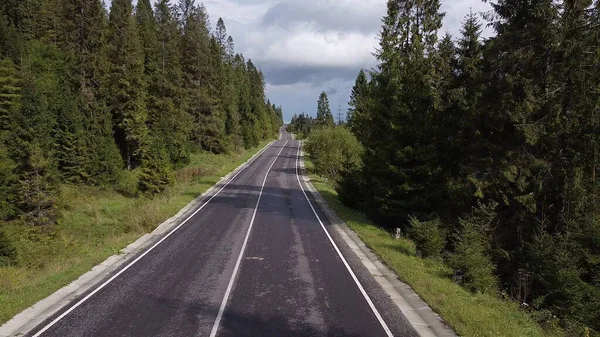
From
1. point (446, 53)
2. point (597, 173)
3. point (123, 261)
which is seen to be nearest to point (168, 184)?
point (123, 261)

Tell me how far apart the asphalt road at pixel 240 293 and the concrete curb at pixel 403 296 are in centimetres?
24

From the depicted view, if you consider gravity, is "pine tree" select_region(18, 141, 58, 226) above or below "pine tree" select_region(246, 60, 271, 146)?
below

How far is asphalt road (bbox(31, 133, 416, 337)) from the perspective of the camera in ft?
28.1

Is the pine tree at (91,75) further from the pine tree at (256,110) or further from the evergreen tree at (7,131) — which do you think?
the pine tree at (256,110)

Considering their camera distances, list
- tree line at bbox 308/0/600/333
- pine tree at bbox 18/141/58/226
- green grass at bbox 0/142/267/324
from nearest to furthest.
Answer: green grass at bbox 0/142/267/324, tree line at bbox 308/0/600/333, pine tree at bbox 18/141/58/226

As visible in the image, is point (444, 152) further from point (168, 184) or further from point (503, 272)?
point (168, 184)

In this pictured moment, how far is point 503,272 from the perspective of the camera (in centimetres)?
1592

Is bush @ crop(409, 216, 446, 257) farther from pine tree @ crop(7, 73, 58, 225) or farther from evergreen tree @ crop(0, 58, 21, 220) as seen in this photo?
evergreen tree @ crop(0, 58, 21, 220)

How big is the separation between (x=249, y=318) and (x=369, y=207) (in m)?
15.5

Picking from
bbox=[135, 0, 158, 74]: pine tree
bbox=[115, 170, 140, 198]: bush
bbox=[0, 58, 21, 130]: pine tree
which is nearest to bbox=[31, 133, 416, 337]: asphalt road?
bbox=[115, 170, 140, 198]: bush

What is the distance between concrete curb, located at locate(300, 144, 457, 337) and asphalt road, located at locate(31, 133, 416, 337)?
0.24 m

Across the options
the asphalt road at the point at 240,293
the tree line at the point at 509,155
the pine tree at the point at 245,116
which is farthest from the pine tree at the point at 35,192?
the pine tree at the point at 245,116

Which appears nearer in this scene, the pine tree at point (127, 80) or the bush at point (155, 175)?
the bush at point (155, 175)

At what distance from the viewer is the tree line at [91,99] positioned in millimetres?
26391
